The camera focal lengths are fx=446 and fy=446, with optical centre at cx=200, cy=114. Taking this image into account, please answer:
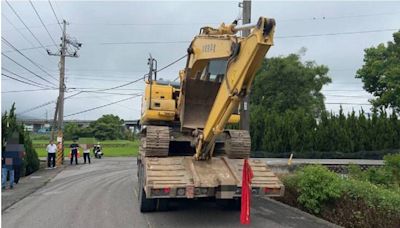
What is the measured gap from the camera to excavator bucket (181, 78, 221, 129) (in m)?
10.4

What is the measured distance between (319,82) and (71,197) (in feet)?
123

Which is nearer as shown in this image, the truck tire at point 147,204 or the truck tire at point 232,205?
the truck tire at point 147,204

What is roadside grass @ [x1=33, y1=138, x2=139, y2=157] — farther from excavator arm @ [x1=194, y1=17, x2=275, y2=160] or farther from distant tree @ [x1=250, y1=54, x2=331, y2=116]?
excavator arm @ [x1=194, y1=17, x2=275, y2=160]

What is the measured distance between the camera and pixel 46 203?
12.3m

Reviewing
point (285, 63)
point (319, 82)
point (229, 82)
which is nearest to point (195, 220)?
point (229, 82)

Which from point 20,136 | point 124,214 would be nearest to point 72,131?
point 20,136

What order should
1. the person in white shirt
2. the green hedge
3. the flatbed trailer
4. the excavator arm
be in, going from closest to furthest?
1. the excavator arm
2. the green hedge
3. the flatbed trailer
4. the person in white shirt

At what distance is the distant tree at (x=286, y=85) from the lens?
43.6 meters

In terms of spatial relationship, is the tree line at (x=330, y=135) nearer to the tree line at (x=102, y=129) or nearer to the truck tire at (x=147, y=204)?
the truck tire at (x=147, y=204)

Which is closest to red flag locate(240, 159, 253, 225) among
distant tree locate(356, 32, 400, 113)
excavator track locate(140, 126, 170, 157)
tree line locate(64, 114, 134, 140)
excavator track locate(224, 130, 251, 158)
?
excavator track locate(224, 130, 251, 158)

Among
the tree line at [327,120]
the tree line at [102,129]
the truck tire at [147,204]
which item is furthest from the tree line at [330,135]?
the tree line at [102,129]

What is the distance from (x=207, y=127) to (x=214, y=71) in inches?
59.5

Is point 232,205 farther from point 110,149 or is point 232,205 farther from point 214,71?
point 110,149

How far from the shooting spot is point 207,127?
9039 mm
